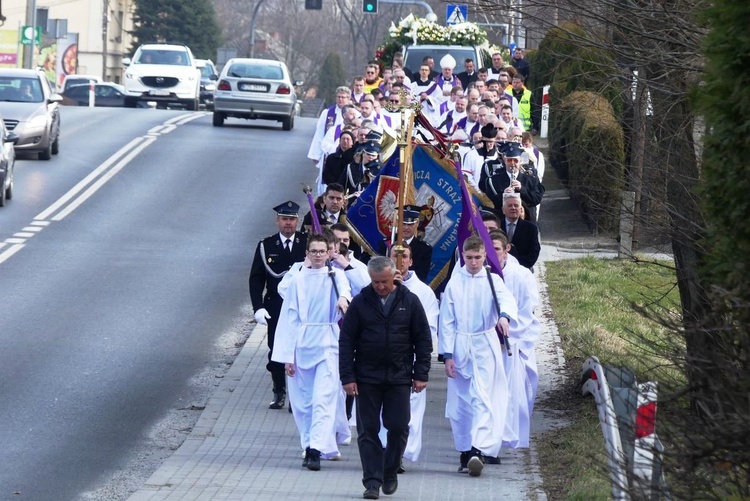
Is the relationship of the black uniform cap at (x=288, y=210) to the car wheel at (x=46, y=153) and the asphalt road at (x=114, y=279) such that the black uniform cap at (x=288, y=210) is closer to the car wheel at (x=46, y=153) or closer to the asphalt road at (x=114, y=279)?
the asphalt road at (x=114, y=279)

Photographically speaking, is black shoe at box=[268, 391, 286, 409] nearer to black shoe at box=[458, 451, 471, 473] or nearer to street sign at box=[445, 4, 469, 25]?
black shoe at box=[458, 451, 471, 473]

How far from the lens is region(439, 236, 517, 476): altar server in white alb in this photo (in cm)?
1084

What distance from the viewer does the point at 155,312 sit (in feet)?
53.9

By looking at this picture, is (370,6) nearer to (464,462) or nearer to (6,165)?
(6,165)

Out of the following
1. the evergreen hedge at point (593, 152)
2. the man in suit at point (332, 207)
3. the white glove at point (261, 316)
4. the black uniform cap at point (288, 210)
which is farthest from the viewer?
the evergreen hedge at point (593, 152)

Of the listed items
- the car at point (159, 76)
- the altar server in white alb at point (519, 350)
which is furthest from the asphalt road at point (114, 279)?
the car at point (159, 76)

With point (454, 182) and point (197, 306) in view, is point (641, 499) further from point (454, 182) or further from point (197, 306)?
point (197, 306)

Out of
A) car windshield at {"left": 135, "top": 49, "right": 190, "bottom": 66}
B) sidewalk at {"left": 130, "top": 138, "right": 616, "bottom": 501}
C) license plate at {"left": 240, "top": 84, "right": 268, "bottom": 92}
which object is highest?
car windshield at {"left": 135, "top": 49, "right": 190, "bottom": 66}

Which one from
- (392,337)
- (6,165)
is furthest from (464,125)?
(392,337)

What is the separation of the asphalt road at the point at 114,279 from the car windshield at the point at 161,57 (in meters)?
Result: 10.5

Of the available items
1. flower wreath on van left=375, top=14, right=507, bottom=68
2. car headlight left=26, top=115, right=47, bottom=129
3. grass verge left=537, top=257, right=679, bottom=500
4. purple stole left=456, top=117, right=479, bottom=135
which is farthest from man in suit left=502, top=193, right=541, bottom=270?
flower wreath on van left=375, top=14, right=507, bottom=68

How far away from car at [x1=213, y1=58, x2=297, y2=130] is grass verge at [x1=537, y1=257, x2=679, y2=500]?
582 inches

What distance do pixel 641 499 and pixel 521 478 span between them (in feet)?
17.7

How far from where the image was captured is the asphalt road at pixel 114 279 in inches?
452
